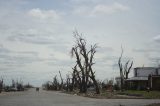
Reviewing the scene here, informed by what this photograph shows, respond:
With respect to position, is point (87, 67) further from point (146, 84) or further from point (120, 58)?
point (146, 84)

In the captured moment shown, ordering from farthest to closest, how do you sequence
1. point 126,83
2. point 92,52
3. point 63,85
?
1. point 63,85
2. point 126,83
3. point 92,52

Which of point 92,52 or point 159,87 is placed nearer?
point 92,52

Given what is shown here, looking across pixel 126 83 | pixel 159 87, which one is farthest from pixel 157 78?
pixel 126 83

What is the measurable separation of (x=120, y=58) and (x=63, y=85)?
84.0 metres

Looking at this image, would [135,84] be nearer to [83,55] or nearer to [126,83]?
[126,83]

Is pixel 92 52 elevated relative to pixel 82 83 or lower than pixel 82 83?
elevated

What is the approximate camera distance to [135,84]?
9606 cm

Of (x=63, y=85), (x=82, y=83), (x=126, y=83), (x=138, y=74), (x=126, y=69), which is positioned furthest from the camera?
(x=63, y=85)

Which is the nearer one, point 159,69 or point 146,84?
point 146,84

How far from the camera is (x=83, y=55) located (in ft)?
224

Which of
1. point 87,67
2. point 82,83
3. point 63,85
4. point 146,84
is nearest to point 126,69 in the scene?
point 146,84

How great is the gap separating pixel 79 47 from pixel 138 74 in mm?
41019

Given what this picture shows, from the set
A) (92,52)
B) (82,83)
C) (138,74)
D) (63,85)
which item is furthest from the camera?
(63,85)

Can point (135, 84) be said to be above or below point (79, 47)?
below
